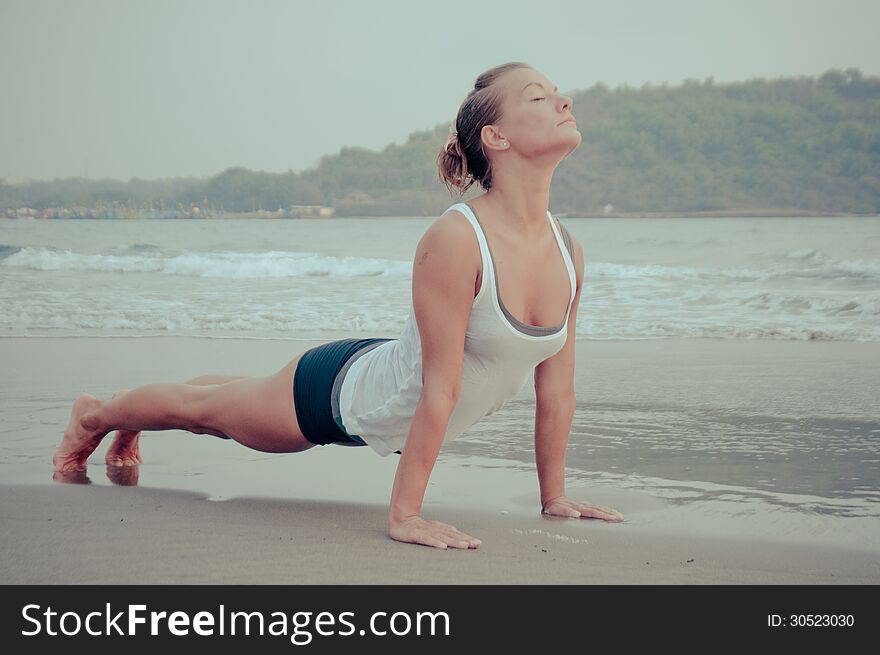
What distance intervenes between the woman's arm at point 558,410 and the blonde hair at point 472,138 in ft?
1.11

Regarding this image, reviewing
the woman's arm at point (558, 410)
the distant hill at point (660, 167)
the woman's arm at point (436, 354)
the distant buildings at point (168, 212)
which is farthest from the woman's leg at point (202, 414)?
the distant hill at point (660, 167)

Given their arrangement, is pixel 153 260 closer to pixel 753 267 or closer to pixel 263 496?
pixel 753 267

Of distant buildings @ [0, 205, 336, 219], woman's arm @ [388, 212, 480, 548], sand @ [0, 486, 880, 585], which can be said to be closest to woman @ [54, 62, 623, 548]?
woman's arm @ [388, 212, 480, 548]

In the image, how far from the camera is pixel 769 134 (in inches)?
1168

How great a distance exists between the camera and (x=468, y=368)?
260cm

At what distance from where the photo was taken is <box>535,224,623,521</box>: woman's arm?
277 centimetres

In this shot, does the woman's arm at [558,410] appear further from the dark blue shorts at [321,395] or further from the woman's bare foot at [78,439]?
the woman's bare foot at [78,439]

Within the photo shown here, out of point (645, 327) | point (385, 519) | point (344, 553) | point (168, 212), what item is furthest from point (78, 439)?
point (168, 212)

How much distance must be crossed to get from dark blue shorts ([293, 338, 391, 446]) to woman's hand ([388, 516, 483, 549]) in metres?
0.39

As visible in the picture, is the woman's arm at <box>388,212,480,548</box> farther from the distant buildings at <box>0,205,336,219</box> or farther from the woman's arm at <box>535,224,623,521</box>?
the distant buildings at <box>0,205,336,219</box>

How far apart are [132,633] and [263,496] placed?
1.19m

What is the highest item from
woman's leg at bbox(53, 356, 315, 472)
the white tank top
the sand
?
the white tank top

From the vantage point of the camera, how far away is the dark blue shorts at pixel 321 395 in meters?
2.79

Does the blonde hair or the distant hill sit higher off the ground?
the distant hill
